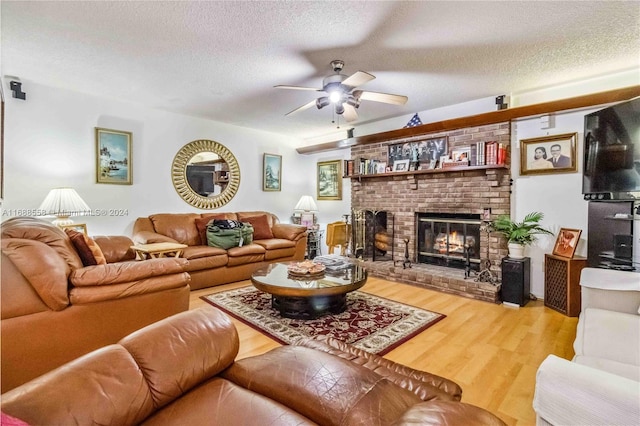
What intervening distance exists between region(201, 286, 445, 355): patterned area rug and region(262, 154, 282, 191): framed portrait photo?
2.72m

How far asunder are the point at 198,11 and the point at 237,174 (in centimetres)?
333

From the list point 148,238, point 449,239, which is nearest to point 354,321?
point 449,239

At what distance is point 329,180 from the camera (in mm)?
5863

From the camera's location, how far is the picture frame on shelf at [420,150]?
418 cm

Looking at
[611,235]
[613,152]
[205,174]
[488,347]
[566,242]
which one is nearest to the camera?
[488,347]

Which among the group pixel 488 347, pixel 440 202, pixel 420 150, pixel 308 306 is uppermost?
pixel 420 150

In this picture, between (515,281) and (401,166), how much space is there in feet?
6.85

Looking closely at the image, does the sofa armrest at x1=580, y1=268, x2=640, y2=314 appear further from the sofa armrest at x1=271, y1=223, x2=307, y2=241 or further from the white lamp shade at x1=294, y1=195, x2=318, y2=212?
the white lamp shade at x1=294, y1=195, x2=318, y2=212

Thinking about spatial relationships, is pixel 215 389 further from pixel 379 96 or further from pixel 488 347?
pixel 379 96

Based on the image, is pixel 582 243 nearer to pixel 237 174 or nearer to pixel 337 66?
pixel 337 66

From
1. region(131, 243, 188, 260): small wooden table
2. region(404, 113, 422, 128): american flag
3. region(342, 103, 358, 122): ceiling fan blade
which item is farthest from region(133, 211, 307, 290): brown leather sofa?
region(404, 113, 422, 128): american flag

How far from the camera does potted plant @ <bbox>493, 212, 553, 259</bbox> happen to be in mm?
3320

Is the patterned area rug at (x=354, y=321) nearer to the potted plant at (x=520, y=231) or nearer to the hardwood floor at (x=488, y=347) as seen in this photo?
the hardwood floor at (x=488, y=347)

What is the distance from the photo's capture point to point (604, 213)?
109 inches
